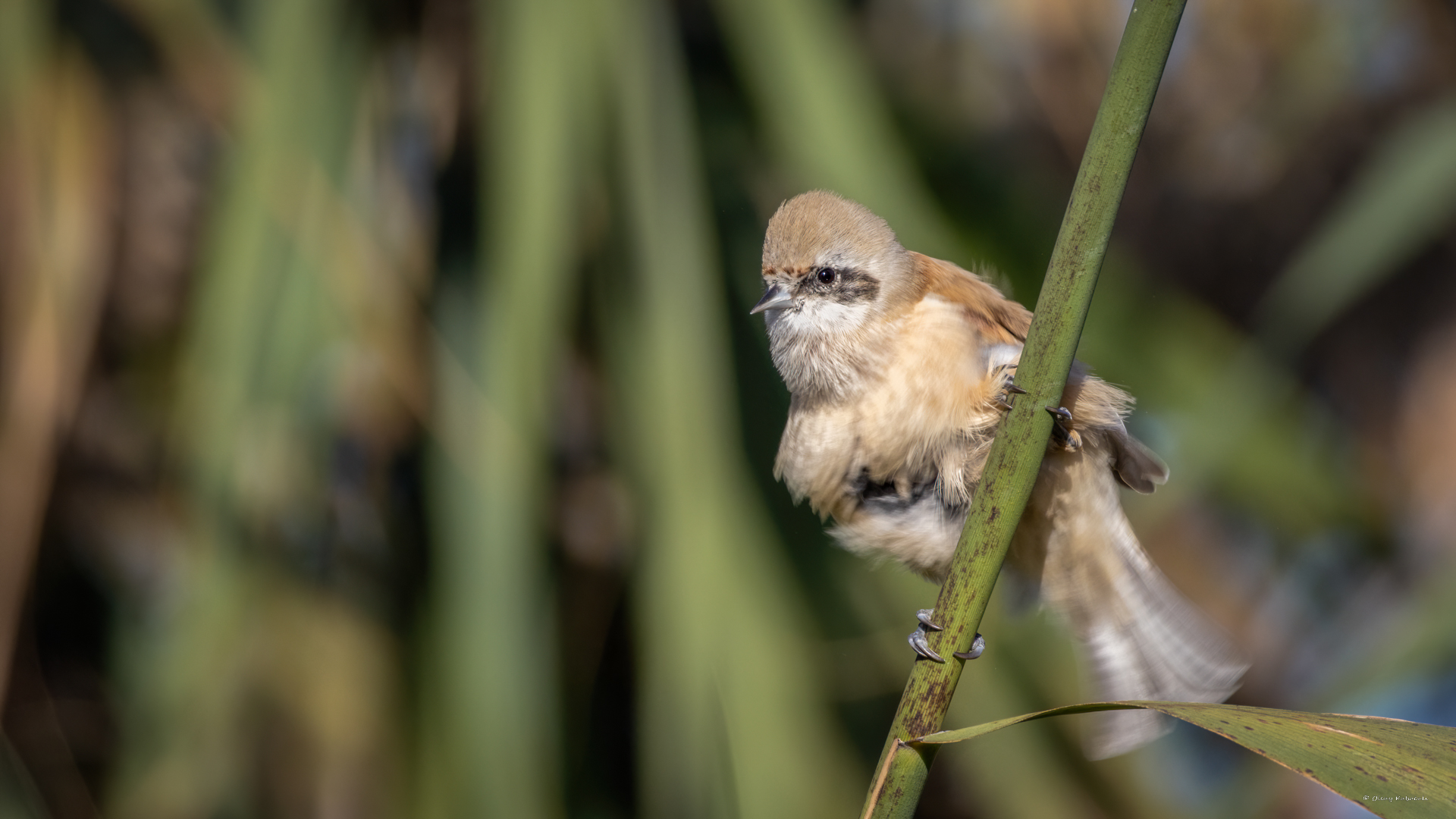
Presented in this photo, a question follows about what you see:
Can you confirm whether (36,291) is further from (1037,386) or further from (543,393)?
(1037,386)

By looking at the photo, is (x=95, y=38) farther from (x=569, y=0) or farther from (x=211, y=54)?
(x=569, y=0)

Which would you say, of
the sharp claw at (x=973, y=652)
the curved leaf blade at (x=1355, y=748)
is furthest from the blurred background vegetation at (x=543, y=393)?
the curved leaf blade at (x=1355, y=748)

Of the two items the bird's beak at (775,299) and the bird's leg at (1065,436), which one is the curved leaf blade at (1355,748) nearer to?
the bird's leg at (1065,436)

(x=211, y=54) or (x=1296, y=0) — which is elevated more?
(x=1296, y=0)

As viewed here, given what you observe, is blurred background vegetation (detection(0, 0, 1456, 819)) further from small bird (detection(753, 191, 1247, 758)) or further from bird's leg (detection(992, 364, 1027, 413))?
bird's leg (detection(992, 364, 1027, 413))

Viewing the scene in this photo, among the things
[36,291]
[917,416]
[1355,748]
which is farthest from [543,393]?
[1355,748]

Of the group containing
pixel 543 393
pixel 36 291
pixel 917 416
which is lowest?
pixel 36 291

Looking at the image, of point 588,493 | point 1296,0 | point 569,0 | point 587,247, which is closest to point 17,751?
point 588,493
